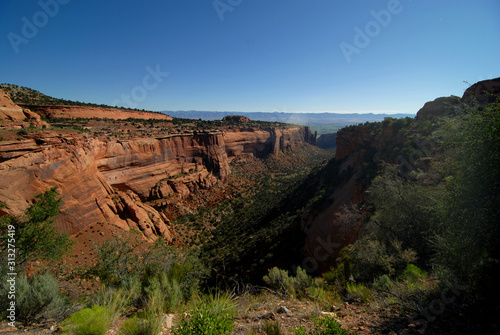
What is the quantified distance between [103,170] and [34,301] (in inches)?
797

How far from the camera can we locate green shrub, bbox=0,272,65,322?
493cm

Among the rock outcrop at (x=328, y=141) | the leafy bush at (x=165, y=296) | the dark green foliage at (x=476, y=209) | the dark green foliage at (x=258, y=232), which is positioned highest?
the dark green foliage at (x=476, y=209)

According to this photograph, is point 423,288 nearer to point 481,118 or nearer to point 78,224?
point 481,118

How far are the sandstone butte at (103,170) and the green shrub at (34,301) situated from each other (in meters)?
9.32

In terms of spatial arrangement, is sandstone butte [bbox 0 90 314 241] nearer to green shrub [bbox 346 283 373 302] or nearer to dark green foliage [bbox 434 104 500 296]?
green shrub [bbox 346 283 373 302]

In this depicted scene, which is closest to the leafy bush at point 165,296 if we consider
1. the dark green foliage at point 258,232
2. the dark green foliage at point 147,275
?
the dark green foliage at point 147,275

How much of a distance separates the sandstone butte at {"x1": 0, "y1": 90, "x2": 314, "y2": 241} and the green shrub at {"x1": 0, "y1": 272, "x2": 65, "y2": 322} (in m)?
9.32

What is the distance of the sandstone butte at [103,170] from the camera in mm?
12742

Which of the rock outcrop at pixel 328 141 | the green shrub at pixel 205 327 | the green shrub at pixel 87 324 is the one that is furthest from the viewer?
the rock outcrop at pixel 328 141

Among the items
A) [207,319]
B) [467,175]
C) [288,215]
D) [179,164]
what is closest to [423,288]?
[467,175]

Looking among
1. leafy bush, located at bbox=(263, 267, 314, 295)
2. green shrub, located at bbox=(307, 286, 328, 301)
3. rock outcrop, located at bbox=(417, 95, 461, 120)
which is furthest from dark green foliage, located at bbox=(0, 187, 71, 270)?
rock outcrop, located at bbox=(417, 95, 461, 120)

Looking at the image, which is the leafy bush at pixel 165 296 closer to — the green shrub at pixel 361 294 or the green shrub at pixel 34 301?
the green shrub at pixel 34 301

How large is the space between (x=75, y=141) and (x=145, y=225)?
957cm

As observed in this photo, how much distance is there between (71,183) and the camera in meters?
15.4
